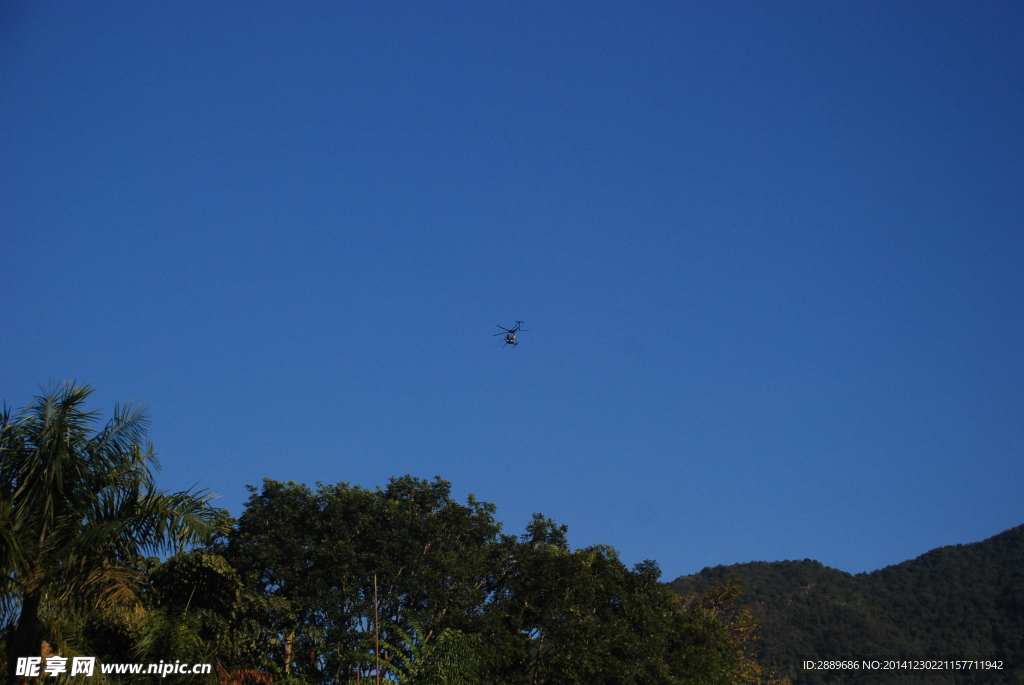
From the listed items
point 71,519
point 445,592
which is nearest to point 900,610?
point 445,592

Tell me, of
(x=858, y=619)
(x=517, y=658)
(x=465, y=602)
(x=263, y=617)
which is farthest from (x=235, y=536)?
(x=858, y=619)

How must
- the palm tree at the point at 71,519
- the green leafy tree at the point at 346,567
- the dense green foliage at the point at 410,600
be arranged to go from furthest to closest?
the green leafy tree at the point at 346,567 → the dense green foliage at the point at 410,600 → the palm tree at the point at 71,519

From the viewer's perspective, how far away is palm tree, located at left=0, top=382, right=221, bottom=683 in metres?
11.0

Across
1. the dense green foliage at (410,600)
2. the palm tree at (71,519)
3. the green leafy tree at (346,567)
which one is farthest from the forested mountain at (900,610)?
the palm tree at (71,519)

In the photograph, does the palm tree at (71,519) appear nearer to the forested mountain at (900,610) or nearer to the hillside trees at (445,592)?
the hillside trees at (445,592)

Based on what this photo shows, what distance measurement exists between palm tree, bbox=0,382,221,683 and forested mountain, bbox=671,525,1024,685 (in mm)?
50566

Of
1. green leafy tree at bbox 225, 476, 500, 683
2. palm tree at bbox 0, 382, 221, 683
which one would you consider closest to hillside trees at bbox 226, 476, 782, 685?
green leafy tree at bbox 225, 476, 500, 683

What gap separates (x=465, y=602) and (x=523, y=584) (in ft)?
7.27

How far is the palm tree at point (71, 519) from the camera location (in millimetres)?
10953

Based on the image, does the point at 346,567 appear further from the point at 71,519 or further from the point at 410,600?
the point at 71,519

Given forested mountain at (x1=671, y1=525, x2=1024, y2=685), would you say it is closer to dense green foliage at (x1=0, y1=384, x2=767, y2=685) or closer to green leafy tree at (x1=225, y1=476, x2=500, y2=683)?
dense green foliage at (x1=0, y1=384, x2=767, y2=685)

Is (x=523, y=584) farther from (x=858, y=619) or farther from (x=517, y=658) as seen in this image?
(x=858, y=619)

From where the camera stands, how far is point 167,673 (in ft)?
40.1

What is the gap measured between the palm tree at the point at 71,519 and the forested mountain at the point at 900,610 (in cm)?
5057
